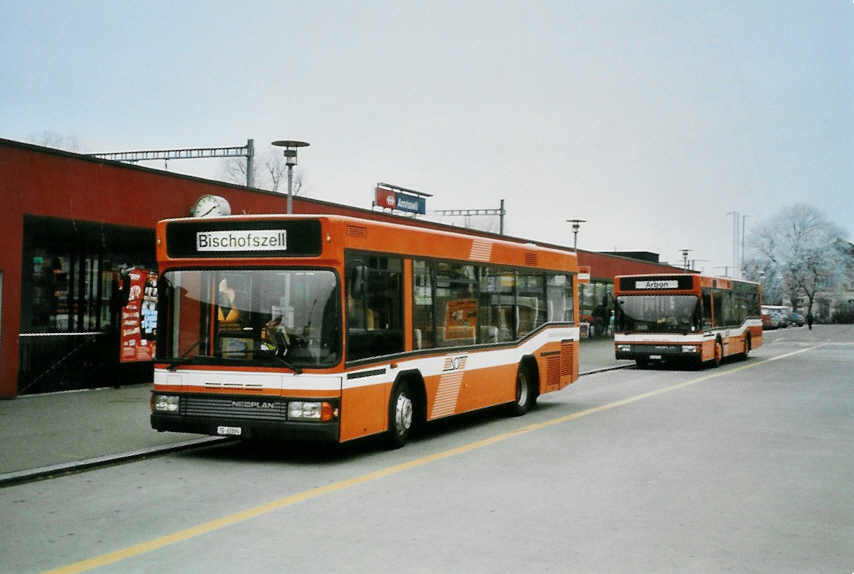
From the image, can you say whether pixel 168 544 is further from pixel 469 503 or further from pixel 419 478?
pixel 419 478

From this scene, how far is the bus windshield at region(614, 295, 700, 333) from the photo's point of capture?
2766cm

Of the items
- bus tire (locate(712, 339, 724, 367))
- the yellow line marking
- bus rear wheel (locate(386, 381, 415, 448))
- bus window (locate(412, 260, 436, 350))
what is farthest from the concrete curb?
bus tire (locate(712, 339, 724, 367))

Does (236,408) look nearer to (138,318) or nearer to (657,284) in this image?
(138,318)

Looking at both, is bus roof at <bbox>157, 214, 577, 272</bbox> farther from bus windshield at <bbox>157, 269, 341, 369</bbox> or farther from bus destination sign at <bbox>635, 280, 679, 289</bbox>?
bus destination sign at <bbox>635, 280, 679, 289</bbox>

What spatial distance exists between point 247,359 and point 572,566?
5.10 meters

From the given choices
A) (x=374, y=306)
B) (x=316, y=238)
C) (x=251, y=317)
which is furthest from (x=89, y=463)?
(x=374, y=306)

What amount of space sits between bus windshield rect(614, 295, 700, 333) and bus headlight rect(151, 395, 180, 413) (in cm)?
1918

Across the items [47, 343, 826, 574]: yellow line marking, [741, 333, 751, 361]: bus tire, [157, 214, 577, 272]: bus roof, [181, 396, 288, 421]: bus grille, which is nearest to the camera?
[47, 343, 826, 574]: yellow line marking

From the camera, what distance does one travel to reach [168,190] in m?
19.4

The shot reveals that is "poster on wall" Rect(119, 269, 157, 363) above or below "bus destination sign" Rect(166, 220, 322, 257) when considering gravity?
below

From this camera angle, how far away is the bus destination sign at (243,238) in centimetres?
1023

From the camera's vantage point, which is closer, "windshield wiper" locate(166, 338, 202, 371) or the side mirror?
"windshield wiper" locate(166, 338, 202, 371)

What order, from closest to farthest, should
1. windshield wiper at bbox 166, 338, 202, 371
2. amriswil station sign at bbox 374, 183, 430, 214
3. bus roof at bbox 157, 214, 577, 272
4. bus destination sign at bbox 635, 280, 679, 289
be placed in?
1. bus roof at bbox 157, 214, 577, 272
2. windshield wiper at bbox 166, 338, 202, 371
3. bus destination sign at bbox 635, 280, 679, 289
4. amriswil station sign at bbox 374, 183, 430, 214

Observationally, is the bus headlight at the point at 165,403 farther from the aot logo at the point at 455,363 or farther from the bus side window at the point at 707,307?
the bus side window at the point at 707,307
